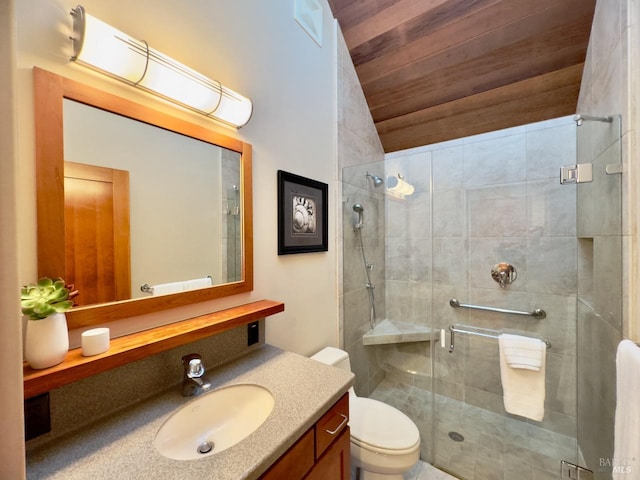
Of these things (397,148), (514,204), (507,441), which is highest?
(397,148)

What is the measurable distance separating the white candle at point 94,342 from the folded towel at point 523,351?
7.48ft

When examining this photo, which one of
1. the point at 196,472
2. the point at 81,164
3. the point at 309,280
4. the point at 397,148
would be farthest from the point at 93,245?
the point at 397,148

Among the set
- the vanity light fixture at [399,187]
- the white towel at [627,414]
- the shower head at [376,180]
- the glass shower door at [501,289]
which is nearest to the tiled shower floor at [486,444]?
the glass shower door at [501,289]

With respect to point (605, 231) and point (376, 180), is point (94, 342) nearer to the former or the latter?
point (376, 180)

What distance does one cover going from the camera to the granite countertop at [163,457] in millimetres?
649

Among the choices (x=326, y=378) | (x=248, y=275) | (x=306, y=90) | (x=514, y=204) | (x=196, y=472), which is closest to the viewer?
(x=196, y=472)

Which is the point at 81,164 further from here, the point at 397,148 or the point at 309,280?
the point at 397,148

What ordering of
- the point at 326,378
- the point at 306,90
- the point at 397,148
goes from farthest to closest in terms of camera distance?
the point at 397,148 → the point at 306,90 → the point at 326,378

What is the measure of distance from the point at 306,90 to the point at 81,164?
138cm

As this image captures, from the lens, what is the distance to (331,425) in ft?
3.25

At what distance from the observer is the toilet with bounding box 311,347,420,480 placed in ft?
4.18

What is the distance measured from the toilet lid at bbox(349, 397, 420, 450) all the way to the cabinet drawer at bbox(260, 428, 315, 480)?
1.86ft

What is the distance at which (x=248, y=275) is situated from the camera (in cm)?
135

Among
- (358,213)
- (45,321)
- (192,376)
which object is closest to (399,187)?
(358,213)
